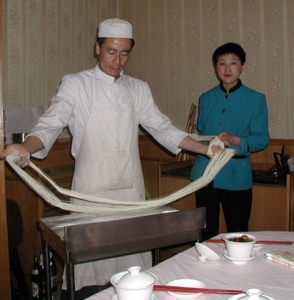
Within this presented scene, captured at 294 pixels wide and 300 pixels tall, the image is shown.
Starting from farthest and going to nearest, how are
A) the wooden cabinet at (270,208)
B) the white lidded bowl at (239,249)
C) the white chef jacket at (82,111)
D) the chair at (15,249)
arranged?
the wooden cabinet at (270,208), the chair at (15,249), the white chef jacket at (82,111), the white lidded bowl at (239,249)

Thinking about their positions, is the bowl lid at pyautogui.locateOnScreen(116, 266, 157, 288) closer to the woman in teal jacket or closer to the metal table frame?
the metal table frame

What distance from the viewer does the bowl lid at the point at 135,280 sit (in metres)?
0.95

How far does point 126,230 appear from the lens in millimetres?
1441

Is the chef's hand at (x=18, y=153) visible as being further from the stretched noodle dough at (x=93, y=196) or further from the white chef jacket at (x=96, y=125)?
the white chef jacket at (x=96, y=125)

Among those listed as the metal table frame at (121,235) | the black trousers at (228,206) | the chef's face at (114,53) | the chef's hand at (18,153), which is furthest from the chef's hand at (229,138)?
the chef's hand at (18,153)

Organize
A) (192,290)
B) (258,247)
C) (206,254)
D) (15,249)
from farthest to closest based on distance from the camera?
1. (15,249)
2. (258,247)
3. (206,254)
4. (192,290)

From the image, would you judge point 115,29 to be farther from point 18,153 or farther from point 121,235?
point 121,235

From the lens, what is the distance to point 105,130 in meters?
2.16

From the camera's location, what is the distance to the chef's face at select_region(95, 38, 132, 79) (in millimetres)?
2068

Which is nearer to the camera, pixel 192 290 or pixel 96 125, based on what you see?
pixel 192 290

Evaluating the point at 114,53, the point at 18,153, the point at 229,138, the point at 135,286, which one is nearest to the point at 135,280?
the point at 135,286

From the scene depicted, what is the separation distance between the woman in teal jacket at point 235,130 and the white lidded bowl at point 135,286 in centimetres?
163

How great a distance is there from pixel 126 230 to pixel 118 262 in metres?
0.79

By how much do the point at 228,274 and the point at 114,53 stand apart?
4.21 ft
